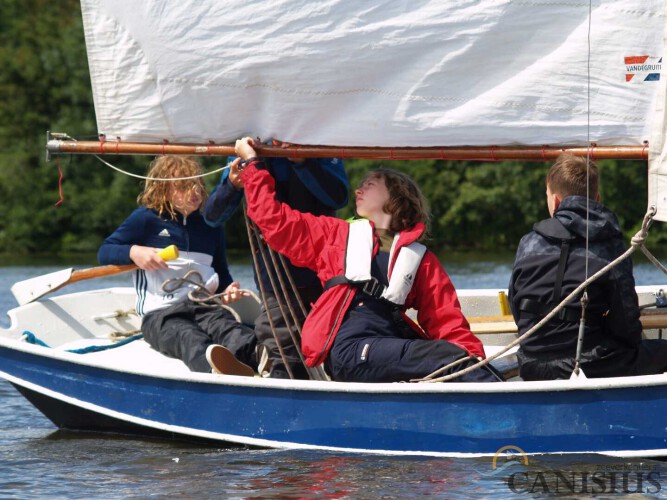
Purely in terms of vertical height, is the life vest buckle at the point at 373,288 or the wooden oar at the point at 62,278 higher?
the life vest buckle at the point at 373,288

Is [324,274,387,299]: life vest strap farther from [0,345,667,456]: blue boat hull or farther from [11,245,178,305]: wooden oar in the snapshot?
[11,245,178,305]: wooden oar

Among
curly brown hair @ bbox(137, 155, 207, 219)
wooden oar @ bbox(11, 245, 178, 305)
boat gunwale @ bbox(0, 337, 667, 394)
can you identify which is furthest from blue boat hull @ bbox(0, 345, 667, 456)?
curly brown hair @ bbox(137, 155, 207, 219)

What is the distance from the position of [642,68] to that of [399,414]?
6.04 feet

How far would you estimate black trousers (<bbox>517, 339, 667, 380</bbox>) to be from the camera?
5.14 m

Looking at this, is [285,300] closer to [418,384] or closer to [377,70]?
[418,384]

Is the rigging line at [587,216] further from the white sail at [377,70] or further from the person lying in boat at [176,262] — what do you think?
the person lying in boat at [176,262]

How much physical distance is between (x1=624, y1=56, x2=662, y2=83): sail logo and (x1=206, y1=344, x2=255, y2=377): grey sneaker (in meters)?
2.38

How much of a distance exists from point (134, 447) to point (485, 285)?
11.0 meters

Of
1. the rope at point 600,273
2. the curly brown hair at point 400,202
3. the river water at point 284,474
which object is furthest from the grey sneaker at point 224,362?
the rope at point 600,273

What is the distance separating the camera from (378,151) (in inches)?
227

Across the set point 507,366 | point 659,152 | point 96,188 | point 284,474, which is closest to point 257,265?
point 284,474

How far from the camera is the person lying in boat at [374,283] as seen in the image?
5.40m

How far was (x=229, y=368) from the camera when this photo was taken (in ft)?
20.2

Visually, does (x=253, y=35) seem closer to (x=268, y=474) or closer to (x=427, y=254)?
(x=427, y=254)
